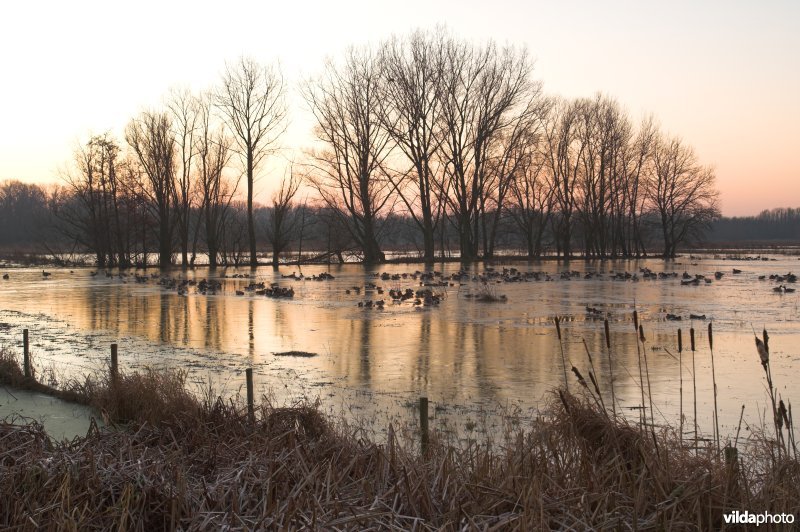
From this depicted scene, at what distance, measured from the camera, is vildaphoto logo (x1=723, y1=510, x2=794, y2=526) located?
336 centimetres

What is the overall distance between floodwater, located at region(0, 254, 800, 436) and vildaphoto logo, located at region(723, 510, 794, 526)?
48.1 inches

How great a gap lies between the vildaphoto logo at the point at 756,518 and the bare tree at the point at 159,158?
5708 cm

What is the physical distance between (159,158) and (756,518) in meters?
59.1

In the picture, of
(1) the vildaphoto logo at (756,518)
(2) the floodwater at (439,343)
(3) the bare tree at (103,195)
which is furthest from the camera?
(3) the bare tree at (103,195)

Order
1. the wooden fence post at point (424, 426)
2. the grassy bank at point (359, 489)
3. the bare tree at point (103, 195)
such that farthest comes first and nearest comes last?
the bare tree at point (103, 195) < the wooden fence post at point (424, 426) < the grassy bank at point (359, 489)

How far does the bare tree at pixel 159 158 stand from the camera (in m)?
57.6

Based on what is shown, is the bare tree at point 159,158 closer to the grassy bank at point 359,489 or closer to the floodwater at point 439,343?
the floodwater at point 439,343

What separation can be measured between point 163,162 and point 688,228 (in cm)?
5170

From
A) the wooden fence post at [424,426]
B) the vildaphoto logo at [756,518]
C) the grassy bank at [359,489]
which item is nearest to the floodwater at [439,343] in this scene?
the grassy bank at [359,489]

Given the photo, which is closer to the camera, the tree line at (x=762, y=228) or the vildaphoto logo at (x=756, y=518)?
the vildaphoto logo at (x=756, y=518)

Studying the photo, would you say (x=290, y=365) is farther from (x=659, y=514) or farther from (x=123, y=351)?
(x=659, y=514)

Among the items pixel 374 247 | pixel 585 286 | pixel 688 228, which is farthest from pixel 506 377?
pixel 688 228

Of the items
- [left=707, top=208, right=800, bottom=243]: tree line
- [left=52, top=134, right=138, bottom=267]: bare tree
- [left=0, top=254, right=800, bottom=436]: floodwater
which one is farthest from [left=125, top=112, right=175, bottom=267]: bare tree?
[left=707, top=208, right=800, bottom=243]: tree line

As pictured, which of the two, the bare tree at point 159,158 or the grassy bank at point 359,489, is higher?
the bare tree at point 159,158
